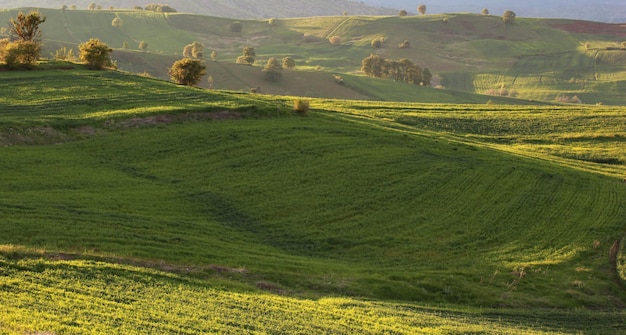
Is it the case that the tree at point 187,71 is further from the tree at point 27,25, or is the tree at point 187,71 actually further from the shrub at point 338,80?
the shrub at point 338,80

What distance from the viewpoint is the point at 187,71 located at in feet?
277

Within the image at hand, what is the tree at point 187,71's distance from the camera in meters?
84.2

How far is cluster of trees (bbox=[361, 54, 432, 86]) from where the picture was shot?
173250mm

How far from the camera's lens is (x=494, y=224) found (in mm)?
46844

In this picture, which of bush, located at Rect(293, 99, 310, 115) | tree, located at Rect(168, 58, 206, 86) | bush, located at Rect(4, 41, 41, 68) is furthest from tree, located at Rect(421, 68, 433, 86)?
bush, located at Rect(4, 41, 41, 68)

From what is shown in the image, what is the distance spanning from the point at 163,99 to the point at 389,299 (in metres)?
43.1

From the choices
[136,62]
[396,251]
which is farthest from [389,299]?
[136,62]

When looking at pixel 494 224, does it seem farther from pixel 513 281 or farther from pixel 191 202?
pixel 191 202

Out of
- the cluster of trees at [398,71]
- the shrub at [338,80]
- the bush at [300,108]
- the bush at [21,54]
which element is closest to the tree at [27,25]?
the bush at [21,54]

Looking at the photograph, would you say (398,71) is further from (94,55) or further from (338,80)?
(94,55)

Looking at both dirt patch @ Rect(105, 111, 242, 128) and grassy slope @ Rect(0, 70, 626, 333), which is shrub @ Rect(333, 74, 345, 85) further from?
dirt patch @ Rect(105, 111, 242, 128)

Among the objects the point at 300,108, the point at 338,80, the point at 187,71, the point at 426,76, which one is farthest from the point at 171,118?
the point at 426,76

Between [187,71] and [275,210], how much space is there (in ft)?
148

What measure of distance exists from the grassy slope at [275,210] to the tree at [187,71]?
37.8ft
